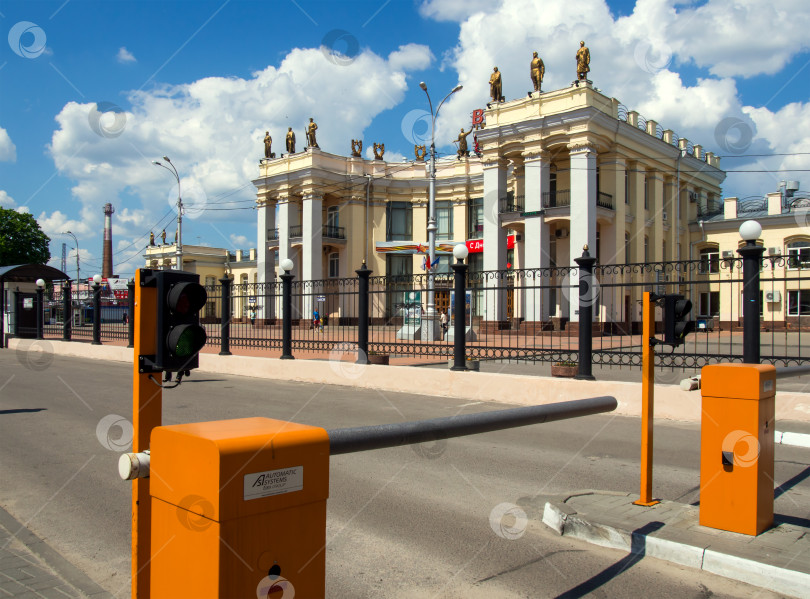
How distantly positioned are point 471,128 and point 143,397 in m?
43.8

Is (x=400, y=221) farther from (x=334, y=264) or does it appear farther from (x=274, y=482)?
(x=274, y=482)

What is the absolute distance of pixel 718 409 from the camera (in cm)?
444

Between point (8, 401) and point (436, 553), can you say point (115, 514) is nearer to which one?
point (436, 553)

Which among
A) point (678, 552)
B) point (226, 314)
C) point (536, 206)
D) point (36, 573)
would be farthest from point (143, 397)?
point (536, 206)

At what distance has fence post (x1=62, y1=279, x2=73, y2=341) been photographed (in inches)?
986

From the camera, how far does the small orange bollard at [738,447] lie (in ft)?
14.2

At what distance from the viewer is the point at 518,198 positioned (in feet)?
120

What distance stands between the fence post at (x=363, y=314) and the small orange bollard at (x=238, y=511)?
12.0m

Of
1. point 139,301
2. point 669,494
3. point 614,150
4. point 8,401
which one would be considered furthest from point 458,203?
point 139,301

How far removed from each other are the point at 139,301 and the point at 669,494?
16.7 feet

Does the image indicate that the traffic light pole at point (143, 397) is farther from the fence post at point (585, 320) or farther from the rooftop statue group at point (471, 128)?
the rooftop statue group at point (471, 128)

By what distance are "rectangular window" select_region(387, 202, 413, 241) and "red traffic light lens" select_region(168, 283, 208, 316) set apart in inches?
1750

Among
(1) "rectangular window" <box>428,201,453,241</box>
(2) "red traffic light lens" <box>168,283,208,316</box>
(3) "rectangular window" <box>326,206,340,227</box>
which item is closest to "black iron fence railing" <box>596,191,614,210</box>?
(1) "rectangular window" <box>428,201,453,241</box>

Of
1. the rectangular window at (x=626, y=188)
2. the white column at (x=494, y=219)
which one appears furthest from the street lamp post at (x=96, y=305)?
the rectangular window at (x=626, y=188)
